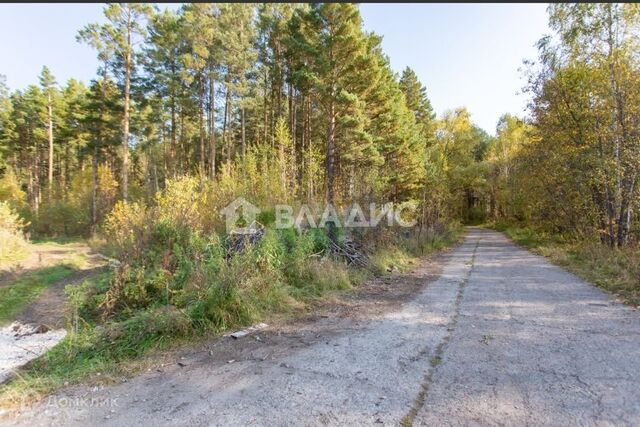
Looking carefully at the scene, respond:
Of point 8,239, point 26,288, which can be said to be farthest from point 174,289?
point 8,239

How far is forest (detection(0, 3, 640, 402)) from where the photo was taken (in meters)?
6.07

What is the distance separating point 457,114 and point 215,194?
3076 cm

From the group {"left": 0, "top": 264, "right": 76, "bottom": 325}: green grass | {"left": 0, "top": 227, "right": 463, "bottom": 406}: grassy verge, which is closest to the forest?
{"left": 0, "top": 227, "right": 463, "bottom": 406}: grassy verge

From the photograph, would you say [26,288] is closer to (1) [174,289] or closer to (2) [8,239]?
(2) [8,239]

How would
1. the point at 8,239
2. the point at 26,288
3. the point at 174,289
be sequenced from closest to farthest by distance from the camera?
the point at 174,289, the point at 26,288, the point at 8,239

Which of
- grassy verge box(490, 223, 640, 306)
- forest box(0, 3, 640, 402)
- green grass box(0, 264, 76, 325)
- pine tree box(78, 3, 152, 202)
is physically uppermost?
pine tree box(78, 3, 152, 202)

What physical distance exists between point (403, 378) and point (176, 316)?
123 inches

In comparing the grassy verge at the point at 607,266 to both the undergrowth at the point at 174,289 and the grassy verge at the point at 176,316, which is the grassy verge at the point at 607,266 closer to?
the undergrowth at the point at 174,289

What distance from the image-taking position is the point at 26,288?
32.4 ft

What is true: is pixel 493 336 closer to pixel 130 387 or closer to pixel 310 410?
pixel 310 410

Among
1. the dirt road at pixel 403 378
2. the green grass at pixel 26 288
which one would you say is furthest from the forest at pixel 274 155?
the green grass at pixel 26 288

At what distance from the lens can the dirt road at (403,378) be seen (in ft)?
8.92

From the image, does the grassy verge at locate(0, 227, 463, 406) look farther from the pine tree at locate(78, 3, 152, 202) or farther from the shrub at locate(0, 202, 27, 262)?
the pine tree at locate(78, 3, 152, 202)

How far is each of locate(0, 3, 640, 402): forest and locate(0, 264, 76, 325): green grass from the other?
6.21ft
